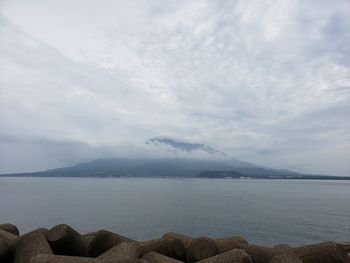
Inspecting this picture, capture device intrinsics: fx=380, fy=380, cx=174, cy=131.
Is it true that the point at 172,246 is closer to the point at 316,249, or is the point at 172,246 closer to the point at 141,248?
the point at 141,248

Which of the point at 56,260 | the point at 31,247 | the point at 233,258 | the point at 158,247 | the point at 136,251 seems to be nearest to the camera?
the point at 56,260

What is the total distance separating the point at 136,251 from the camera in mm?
9289

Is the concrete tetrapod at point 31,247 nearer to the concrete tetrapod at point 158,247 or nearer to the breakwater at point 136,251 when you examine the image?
the breakwater at point 136,251

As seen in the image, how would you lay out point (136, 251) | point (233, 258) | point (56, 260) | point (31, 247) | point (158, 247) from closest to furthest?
point (56, 260), point (233, 258), point (31, 247), point (136, 251), point (158, 247)

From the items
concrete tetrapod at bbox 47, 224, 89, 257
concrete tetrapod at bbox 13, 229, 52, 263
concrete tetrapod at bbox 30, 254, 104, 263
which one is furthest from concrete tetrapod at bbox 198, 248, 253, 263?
concrete tetrapod at bbox 13, 229, 52, 263

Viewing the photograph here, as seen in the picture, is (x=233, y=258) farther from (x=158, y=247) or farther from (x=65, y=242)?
(x=65, y=242)

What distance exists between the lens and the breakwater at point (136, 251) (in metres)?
8.05

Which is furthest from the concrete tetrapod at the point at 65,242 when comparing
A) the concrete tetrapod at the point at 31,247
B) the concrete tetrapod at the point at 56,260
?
the concrete tetrapod at the point at 56,260

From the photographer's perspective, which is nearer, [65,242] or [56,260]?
[56,260]

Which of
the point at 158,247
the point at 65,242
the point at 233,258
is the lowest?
the point at 158,247

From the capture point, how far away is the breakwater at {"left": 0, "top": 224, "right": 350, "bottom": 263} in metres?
8.05

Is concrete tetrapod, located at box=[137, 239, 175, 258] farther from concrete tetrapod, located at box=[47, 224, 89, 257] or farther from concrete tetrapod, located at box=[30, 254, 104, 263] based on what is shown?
concrete tetrapod, located at box=[30, 254, 104, 263]

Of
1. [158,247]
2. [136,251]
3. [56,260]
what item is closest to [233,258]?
[136,251]

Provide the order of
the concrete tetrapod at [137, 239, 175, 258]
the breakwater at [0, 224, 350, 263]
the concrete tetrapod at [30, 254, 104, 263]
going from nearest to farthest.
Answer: the concrete tetrapod at [30, 254, 104, 263]
the breakwater at [0, 224, 350, 263]
the concrete tetrapod at [137, 239, 175, 258]
